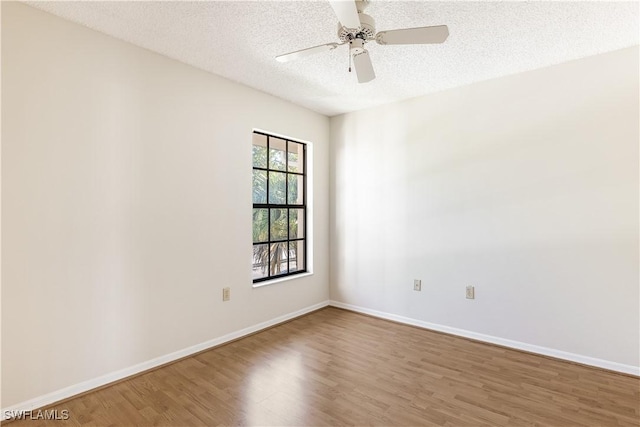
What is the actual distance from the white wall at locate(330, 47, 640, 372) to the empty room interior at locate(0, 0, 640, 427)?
0.06 feet

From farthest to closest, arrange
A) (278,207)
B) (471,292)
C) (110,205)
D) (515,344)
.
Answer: (278,207) < (471,292) < (515,344) < (110,205)

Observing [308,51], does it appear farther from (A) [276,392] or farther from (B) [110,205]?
(A) [276,392]

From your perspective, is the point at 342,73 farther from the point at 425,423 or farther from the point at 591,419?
the point at 591,419

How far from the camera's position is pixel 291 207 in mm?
3945

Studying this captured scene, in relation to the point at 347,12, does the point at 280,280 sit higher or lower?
lower

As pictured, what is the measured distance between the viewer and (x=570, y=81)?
8.98 ft

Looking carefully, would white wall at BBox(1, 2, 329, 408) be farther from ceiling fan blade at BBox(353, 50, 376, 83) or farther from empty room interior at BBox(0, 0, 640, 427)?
ceiling fan blade at BBox(353, 50, 376, 83)

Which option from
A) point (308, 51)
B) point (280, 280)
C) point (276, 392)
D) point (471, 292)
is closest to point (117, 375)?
point (276, 392)

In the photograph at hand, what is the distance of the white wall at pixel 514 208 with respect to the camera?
8.41ft

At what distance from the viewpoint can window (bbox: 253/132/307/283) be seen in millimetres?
3549

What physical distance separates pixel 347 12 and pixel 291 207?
259 centimetres

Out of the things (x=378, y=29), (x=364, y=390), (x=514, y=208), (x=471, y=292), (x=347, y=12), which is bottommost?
(x=364, y=390)

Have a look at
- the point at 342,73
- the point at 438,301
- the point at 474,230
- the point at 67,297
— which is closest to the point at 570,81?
the point at 474,230

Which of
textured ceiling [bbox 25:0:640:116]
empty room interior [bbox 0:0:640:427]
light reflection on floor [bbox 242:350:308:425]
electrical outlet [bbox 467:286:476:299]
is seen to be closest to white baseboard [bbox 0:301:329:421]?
empty room interior [bbox 0:0:640:427]
